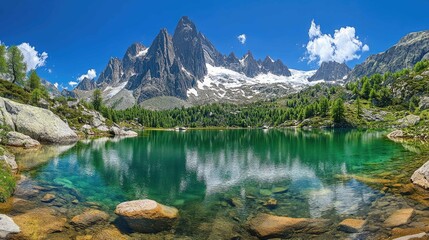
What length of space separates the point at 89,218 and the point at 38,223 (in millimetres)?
3340

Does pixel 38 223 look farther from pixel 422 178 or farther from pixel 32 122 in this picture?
pixel 32 122

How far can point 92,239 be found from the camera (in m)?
18.2

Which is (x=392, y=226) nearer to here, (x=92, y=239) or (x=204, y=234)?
(x=204, y=234)

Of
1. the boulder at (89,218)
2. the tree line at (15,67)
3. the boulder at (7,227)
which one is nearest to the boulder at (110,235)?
the boulder at (89,218)

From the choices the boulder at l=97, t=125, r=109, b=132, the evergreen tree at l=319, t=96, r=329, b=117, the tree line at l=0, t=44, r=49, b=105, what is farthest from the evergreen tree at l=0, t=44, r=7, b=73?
the evergreen tree at l=319, t=96, r=329, b=117

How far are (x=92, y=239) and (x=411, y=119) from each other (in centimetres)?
13971

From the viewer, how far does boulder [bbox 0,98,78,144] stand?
209 ft

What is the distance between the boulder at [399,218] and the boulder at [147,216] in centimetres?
1511

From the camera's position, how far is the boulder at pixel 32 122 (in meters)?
63.6

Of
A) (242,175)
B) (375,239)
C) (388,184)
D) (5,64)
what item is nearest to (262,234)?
(375,239)

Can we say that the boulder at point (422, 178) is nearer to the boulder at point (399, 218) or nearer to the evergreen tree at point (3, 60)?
the boulder at point (399, 218)

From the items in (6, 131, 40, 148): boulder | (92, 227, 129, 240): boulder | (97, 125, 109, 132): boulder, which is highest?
(97, 125, 109, 132): boulder

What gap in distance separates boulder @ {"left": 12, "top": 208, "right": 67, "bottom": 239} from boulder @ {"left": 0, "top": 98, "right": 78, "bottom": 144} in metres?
46.1

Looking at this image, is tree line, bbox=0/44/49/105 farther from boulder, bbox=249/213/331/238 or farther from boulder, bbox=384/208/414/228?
boulder, bbox=384/208/414/228
